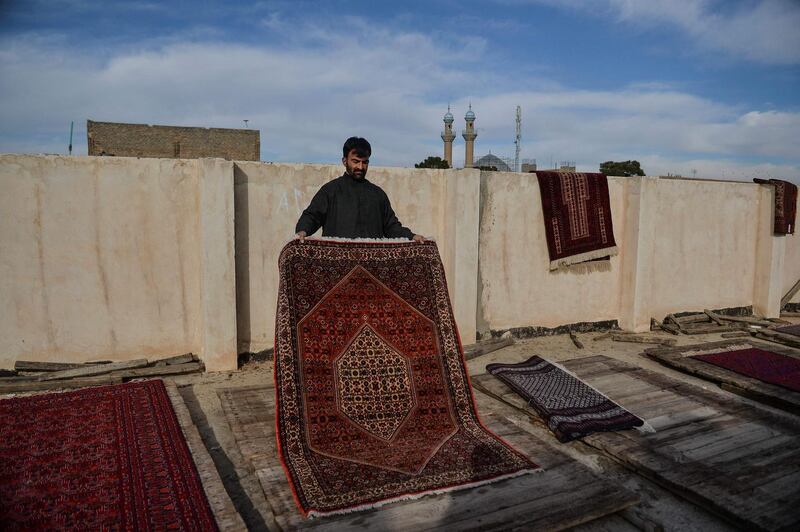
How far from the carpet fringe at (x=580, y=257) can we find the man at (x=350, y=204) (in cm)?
316

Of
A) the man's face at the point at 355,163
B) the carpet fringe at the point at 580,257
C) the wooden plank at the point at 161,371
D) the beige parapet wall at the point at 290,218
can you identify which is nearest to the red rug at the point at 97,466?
the wooden plank at the point at 161,371

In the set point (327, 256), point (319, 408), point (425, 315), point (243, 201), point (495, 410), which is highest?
point (243, 201)

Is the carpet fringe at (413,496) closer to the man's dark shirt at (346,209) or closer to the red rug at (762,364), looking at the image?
the man's dark shirt at (346,209)

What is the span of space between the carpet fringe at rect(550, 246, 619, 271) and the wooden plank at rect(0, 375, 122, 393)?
5.03 m

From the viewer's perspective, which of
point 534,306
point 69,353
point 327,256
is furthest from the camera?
point 534,306

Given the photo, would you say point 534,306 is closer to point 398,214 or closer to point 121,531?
point 398,214

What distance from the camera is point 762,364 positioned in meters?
5.53

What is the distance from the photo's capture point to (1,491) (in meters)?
2.92

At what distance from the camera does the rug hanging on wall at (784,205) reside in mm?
8164

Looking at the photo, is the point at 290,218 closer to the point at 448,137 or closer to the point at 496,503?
the point at 496,503

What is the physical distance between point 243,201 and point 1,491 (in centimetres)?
332

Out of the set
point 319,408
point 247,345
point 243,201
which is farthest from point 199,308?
point 319,408

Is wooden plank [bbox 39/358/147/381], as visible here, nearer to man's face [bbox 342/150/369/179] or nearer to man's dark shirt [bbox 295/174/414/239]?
man's dark shirt [bbox 295/174/414/239]

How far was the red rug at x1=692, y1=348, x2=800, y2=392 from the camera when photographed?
5.02 metres
